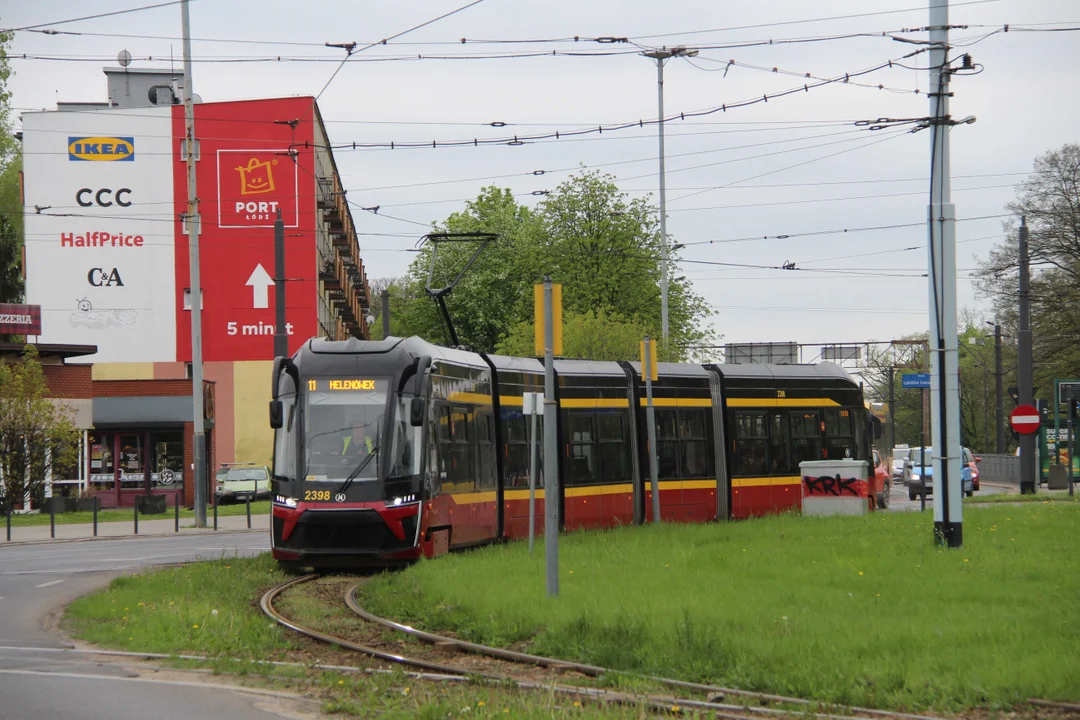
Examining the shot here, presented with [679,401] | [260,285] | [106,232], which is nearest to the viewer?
[679,401]

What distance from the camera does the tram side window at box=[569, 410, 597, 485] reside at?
959 inches

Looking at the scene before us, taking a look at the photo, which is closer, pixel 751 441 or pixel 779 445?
pixel 751 441

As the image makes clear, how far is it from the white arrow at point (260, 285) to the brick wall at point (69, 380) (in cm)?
1068

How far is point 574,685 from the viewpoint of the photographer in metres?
9.82

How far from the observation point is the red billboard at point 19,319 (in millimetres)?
46812

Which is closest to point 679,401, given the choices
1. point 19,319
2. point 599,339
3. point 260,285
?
point 599,339

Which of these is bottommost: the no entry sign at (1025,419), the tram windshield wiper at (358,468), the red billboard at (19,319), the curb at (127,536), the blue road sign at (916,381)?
the curb at (127,536)

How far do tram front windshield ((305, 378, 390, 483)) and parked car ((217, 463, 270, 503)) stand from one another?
32.6 meters

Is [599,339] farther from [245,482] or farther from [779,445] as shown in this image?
[779,445]

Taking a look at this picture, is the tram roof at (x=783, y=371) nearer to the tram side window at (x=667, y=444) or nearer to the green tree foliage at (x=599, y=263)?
the tram side window at (x=667, y=444)

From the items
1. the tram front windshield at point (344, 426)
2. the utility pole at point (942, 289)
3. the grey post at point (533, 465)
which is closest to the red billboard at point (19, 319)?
the grey post at point (533, 465)

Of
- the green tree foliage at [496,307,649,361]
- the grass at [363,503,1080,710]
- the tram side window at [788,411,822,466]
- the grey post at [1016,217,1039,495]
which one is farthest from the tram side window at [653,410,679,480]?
the green tree foliage at [496,307,649,361]

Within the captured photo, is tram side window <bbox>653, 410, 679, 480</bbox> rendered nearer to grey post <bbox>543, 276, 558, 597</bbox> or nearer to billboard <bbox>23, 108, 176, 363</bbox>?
grey post <bbox>543, 276, 558, 597</bbox>

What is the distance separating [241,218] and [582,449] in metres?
36.4
